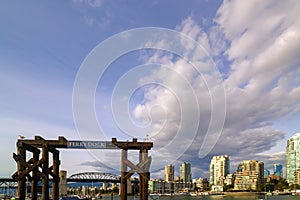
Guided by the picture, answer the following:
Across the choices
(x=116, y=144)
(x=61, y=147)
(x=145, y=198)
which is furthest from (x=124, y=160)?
(x=61, y=147)

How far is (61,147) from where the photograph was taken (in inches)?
1901

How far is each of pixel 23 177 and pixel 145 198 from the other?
58.2 feet

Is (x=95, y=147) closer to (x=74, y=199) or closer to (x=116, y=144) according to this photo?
(x=116, y=144)

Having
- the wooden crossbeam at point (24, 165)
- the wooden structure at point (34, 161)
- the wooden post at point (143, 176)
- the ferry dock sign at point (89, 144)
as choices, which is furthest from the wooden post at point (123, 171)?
the wooden crossbeam at point (24, 165)

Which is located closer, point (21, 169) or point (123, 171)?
point (21, 169)

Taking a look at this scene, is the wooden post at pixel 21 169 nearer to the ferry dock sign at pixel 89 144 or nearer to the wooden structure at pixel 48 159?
the wooden structure at pixel 48 159

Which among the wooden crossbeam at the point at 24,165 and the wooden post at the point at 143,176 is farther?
the wooden post at the point at 143,176

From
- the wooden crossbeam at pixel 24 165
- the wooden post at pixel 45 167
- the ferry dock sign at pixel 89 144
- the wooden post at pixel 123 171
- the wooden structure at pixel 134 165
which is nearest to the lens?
the wooden crossbeam at pixel 24 165

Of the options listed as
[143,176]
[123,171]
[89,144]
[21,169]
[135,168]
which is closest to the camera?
[135,168]

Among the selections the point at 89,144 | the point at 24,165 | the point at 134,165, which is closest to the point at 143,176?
the point at 134,165

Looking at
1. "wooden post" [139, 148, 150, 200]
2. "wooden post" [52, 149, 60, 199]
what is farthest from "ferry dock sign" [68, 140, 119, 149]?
"wooden post" [139, 148, 150, 200]

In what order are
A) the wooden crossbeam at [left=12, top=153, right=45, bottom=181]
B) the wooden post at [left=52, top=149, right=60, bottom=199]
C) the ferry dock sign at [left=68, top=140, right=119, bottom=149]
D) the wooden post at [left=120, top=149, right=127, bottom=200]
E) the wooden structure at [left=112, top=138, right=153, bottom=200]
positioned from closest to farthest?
the wooden crossbeam at [left=12, top=153, right=45, bottom=181]
the wooden structure at [left=112, top=138, right=153, bottom=200]
the wooden post at [left=120, top=149, right=127, bottom=200]
the ferry dock sign at [left=68, top=140, right=119, bottom=149]
the wooden post at [left=52, top=149, right=60, bottom=199]

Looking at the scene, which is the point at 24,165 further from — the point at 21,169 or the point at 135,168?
the point at 135,168

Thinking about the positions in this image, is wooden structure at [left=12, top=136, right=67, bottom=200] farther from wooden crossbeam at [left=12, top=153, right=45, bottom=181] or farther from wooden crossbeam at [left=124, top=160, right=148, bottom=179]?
wooden crossbeam at [left=124, top=160, right=148, bottom=179]
